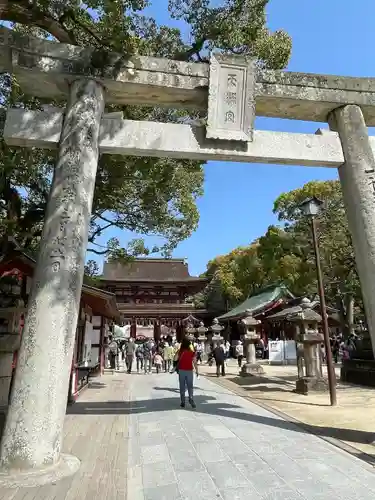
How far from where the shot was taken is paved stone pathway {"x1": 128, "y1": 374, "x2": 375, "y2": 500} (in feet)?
12.9

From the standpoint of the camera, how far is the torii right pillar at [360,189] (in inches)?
232

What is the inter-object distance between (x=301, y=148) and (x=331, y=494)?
→ 16.1ft

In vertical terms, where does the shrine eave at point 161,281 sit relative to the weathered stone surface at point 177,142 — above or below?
above

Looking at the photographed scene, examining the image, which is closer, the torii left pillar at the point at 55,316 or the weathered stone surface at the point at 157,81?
the torii left pillar at the point at 55,316

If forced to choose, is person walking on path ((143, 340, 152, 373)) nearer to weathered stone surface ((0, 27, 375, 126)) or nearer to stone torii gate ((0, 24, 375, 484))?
stone torii gate ((0, 24, 375, 484))

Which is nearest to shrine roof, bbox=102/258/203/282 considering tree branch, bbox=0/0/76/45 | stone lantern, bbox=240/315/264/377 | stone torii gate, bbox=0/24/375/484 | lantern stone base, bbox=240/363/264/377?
stone lantern, bbox=240/315/264/377

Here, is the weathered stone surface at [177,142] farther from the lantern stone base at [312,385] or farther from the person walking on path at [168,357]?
the person walking on path at [168,357]

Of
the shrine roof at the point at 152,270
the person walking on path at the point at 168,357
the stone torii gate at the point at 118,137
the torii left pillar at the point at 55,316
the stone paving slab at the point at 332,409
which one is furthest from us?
the shrine roof at the point at 152,270

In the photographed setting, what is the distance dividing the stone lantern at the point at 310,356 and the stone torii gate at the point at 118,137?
6713 mm

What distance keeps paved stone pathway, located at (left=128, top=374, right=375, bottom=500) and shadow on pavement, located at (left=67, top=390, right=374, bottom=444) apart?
0.07 m

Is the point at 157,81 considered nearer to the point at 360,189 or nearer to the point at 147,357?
the point at 360,189

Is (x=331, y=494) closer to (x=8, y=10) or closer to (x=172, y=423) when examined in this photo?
(x=172, y=423)

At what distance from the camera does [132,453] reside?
5336mm

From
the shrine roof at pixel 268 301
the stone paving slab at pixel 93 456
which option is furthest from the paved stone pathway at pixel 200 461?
the shrine roof at pixel 268 301
